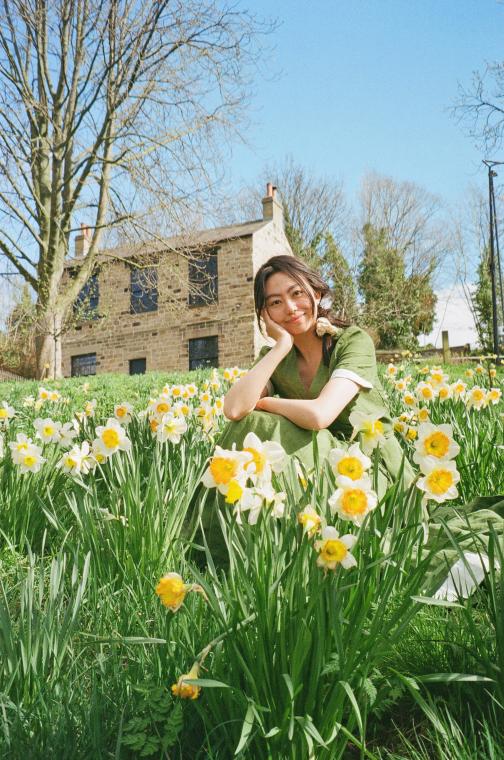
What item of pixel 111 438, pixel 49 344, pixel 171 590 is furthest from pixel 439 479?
pixel 49 344

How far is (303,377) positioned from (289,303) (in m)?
0.40

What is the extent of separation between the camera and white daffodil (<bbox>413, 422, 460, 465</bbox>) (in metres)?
1.27

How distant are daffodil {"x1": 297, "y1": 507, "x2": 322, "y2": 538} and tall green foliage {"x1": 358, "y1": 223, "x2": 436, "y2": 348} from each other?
2687cm

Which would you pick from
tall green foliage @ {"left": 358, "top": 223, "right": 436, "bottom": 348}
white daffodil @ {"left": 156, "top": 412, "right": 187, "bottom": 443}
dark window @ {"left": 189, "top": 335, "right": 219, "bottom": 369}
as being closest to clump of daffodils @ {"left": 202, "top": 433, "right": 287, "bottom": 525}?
white daffodil @ {"left": 156, "top": 412, "right": 187, "bottom": 443}

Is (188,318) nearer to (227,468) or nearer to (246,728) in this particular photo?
(227,468)

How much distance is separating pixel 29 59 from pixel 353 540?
1387 cm

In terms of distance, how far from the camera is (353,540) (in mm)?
1119

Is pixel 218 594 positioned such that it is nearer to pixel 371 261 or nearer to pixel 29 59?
pixel 29 59

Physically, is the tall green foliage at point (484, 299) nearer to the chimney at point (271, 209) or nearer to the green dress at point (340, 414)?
the chimney at point (271, 209)

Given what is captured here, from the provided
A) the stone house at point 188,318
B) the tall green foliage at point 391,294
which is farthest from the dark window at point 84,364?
the tall green foliage at point 391,294

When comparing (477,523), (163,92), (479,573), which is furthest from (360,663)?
(163,92)

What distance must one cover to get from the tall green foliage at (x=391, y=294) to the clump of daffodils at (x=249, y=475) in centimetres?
2677

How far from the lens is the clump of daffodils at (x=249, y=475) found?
123 cm

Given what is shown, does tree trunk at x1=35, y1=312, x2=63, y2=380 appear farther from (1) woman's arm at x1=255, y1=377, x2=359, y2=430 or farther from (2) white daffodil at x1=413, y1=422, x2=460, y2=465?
(2) white daffodil at x1=413, y1=422, x2=460, y2=465
